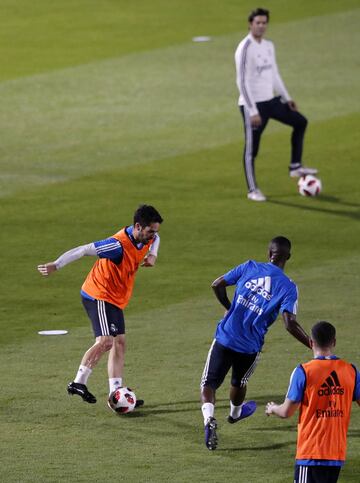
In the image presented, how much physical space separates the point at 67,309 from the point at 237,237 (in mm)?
3942

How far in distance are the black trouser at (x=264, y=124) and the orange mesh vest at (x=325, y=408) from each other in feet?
37.9

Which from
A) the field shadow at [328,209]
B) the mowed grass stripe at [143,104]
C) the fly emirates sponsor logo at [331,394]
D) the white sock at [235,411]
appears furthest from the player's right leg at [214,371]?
the mowed grass stripe at [143,104]

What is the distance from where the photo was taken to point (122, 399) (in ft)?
39.0

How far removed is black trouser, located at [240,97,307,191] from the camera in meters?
20.3

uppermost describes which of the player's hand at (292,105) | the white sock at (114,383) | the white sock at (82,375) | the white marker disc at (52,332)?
the white sock at (82,375)

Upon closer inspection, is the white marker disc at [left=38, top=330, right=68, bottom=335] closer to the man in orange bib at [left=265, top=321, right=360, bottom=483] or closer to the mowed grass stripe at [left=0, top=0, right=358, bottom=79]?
the man in orange bib at [left=265, top=321, right=360, bottom=483]

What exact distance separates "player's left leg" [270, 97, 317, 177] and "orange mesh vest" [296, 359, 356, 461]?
1179 cm

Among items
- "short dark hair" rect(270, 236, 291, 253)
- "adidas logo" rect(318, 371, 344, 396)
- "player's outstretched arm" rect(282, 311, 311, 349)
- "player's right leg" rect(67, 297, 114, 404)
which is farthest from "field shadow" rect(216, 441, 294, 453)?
"adidas logo" rect(318, 371, 344, 396)

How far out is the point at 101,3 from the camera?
3791 centimetres

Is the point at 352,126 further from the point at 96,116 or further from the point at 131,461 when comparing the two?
the point at 131,461

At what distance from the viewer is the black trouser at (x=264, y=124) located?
66.5ft

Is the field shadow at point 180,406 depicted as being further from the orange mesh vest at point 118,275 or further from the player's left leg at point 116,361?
the orange mesh vest at point 118,275

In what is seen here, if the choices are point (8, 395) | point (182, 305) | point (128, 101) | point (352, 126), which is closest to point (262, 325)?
point (8, 395)

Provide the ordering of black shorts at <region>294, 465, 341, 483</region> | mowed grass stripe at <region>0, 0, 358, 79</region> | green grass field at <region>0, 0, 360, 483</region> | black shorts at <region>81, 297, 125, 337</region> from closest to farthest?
black shorts at <region>294, 465, 341, 483</region> → green grass field at <region>0, 0, 360, 483</region> → black shorts at <region>81, 297, 125, 337</region> → mowed grass stripe at <region>0, 0, 358, 79</region>
